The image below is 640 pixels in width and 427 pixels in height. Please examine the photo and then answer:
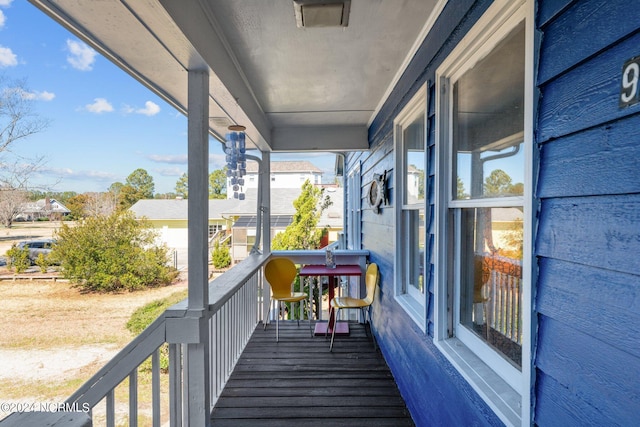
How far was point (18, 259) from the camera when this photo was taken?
2271mm

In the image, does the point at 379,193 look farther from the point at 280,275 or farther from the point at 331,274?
the point at 280,275

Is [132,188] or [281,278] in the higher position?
[132,188]

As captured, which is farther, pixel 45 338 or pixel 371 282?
pixel 371 282

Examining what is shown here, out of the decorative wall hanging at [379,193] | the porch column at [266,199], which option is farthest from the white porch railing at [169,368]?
the decorative wall hanging at [379,193]

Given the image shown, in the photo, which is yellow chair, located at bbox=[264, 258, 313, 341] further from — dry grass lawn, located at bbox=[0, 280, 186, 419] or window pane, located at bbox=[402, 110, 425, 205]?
window pane, located at bbox=[402, 110, 425, 205]

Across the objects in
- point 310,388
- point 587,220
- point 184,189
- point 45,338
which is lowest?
point 310,388

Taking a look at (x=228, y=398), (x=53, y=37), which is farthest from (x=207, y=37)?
(x=53, y=37)

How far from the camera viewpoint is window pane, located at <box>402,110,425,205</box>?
7.88ft

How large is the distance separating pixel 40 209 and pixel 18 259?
674mm

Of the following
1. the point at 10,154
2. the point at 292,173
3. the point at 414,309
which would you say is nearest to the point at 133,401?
the point at 10,154

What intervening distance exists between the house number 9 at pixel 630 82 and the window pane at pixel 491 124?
0.47 m

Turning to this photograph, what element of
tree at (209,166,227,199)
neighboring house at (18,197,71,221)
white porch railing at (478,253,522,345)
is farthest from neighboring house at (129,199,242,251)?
tree at (209,166,227,199)

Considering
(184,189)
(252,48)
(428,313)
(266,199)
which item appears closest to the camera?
(428,313)

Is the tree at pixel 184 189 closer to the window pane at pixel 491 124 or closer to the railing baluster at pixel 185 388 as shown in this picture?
the railing baluster at pixel 185 388
